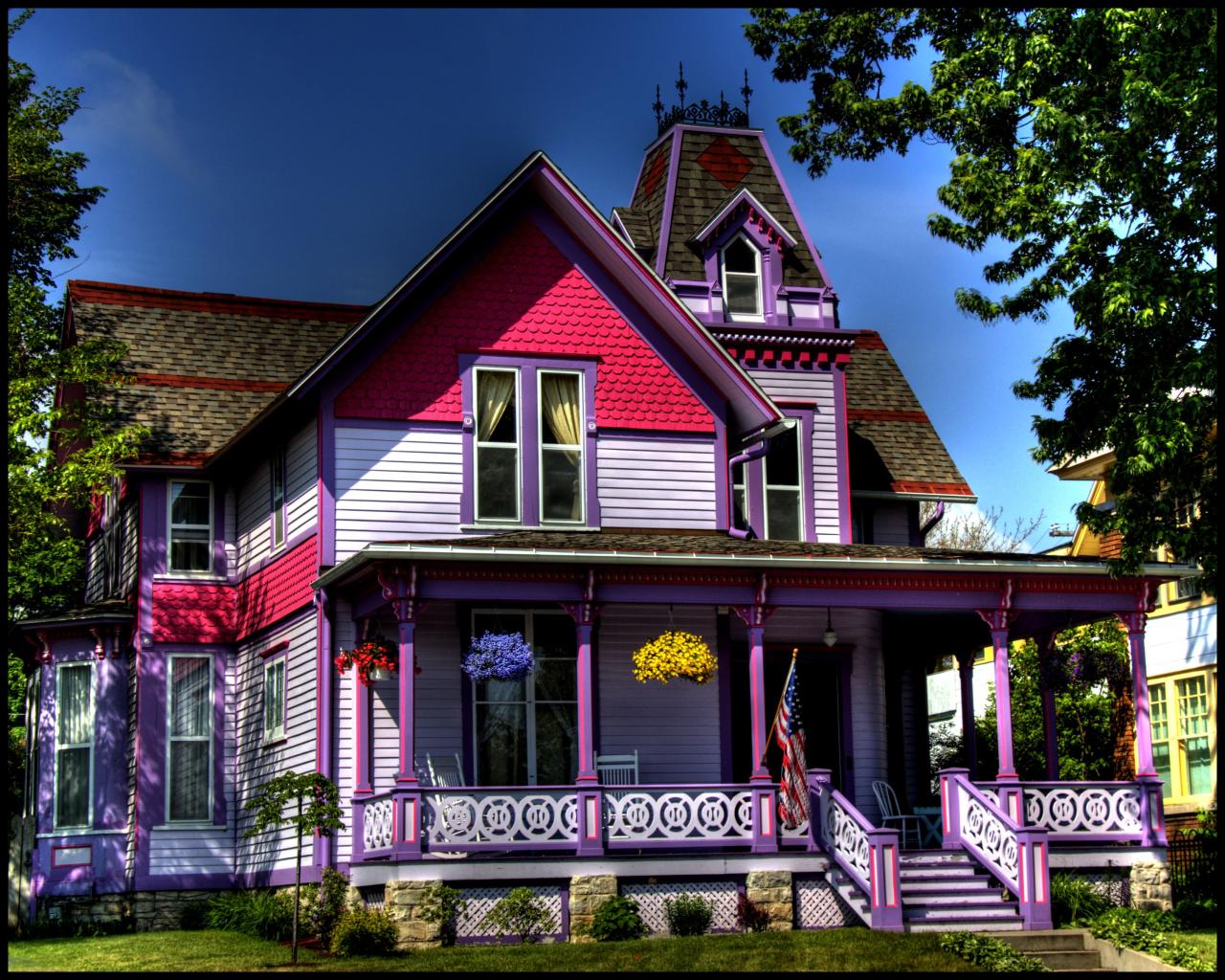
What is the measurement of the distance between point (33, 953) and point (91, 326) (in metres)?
11.3

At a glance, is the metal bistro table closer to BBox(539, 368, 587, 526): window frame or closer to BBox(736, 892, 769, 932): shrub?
BBox(736, 892, 769, 932): shrub

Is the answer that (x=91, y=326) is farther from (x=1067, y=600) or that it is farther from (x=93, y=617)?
(x=1067, y=600)

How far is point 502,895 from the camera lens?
20.3 meters

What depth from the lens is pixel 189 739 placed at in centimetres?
2670

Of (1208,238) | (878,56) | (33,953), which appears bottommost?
(33,953)

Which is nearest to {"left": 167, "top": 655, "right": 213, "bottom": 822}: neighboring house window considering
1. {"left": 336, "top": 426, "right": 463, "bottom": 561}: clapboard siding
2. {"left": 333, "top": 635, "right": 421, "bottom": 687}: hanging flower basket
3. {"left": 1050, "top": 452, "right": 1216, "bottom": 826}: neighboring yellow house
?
{"left": 336, "top": 426, "right": 463, "bottom": 561}: clapboard siding

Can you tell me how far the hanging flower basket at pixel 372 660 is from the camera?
21.6 meters

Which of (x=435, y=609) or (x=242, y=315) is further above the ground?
(x=242, y=315)

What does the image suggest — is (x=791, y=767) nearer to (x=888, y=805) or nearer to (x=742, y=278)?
(x=888, y=805)

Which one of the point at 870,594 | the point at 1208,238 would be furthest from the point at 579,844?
the point at 1208,238

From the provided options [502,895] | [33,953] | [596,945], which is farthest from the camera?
[33,953]

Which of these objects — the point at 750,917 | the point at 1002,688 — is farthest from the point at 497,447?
the point at 1002,688

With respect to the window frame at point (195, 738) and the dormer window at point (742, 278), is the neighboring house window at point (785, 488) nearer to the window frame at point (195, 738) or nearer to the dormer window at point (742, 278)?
the dormer window at point (742, 278)

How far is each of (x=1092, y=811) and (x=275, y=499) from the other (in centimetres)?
1222
